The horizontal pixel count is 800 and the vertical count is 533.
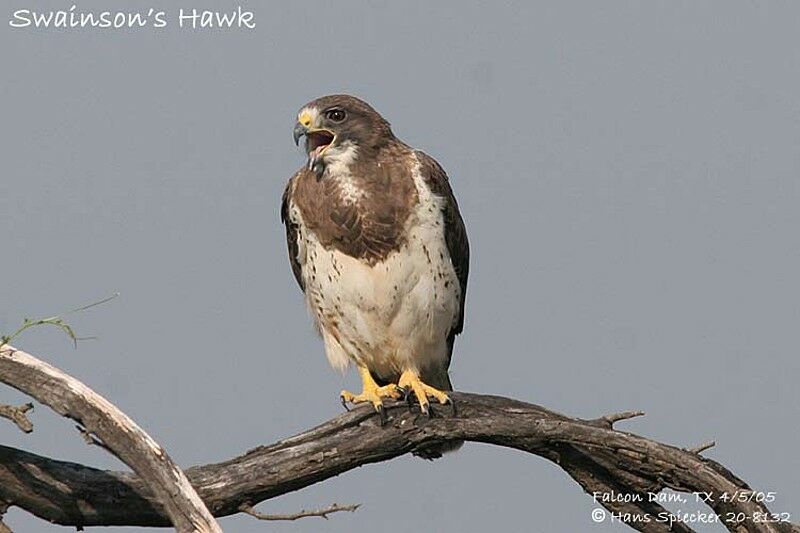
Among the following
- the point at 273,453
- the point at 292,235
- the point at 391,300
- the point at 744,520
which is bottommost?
the point at 744,520

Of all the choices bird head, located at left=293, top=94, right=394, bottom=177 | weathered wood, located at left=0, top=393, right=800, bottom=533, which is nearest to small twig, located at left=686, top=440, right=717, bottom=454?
weathered wood, located at left=0, top=393, right=800, bottom=533

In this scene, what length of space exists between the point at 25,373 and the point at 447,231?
8.55 feet

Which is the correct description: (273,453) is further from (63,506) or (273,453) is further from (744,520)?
(744,520)

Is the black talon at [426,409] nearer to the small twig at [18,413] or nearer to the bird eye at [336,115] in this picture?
the bird eye at [336,115]

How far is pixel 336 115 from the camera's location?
6.93 metres

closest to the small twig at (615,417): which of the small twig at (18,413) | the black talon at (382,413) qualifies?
the black talon at (382,413)

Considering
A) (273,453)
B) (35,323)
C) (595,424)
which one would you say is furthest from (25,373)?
(595,424)

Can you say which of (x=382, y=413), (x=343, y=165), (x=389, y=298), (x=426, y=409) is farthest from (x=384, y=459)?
(x=343, y=165)

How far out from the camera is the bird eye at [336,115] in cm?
691

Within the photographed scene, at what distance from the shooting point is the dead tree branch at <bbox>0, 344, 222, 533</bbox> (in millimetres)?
5043

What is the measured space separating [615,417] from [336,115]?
7.20ft

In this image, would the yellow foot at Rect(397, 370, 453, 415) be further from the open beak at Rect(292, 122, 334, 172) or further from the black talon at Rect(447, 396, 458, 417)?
the open beak at Rect(292, 122, 334, 172)

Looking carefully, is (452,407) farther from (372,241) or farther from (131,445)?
(131,445)

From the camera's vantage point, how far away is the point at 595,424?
6234 millimetres
